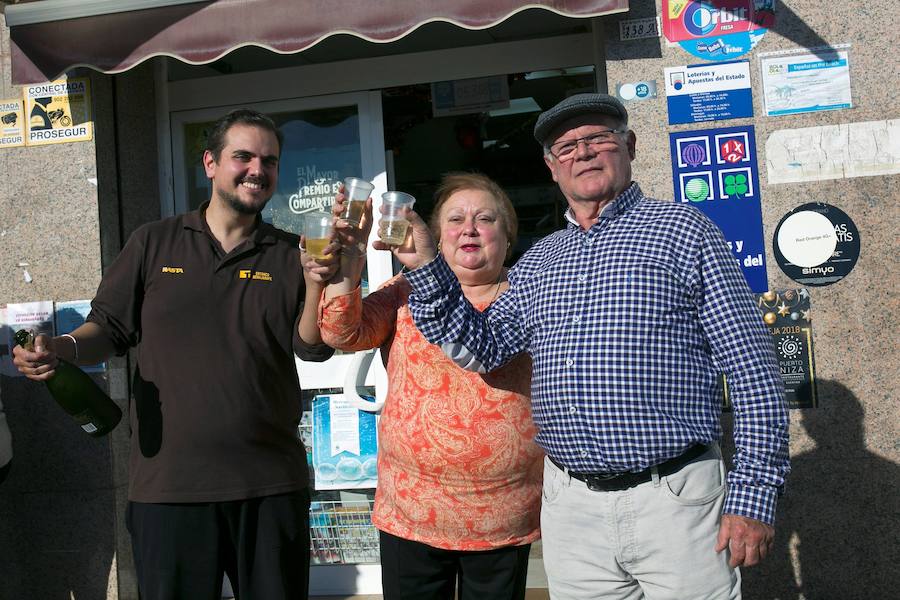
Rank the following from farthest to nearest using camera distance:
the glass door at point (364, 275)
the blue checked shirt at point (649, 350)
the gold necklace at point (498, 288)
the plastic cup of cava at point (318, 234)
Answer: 1. the glass door at point (364, 275)
2. the gold necklace at point (498, 288)
3. the plastic cup of cava at point (318, 234)
4. the blue checked shirt at point (649, 350)

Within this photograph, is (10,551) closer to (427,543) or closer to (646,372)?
(427,543)

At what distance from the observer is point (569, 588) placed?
7.30 feet

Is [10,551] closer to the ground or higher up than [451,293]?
closer to the ground

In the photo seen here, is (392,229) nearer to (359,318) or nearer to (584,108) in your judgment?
(359,318)

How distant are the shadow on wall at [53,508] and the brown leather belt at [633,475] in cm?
271

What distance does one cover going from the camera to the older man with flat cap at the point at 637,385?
2029 mm

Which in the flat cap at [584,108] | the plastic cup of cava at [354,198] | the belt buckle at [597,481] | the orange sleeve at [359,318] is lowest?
the belt buckle at [597,481]

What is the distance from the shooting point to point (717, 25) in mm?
3348

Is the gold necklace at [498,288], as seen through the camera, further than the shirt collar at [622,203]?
Yes

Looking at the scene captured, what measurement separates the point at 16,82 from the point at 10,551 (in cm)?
218

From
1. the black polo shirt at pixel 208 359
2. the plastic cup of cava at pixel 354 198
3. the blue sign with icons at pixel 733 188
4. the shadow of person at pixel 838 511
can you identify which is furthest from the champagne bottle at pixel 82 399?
the shadow of person at pixel 838 511

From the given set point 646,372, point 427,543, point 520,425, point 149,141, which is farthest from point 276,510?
point 149,141

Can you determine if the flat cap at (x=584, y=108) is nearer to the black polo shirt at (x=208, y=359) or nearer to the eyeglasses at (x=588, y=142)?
the eyeglasses at (x=588, y=142)

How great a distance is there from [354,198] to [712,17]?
6.53 feet
